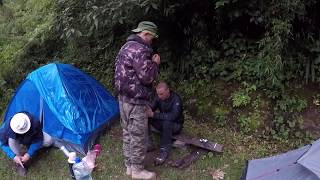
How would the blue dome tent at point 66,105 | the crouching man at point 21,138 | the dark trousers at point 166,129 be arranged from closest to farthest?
the crouching man at point 21,138 → the dark trousers at point 166,129 → the blue dome tent at point 66,105

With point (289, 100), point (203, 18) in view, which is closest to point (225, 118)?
point (289, 100)

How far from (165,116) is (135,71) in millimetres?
919

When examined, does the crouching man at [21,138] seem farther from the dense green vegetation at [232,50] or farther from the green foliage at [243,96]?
the green foliage at [243,96]

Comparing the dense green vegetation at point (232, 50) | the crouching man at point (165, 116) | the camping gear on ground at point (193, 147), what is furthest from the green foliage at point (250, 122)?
the crouching man at point (165, 116)

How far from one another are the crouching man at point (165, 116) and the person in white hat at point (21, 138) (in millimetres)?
1446

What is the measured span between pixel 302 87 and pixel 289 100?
37 cm

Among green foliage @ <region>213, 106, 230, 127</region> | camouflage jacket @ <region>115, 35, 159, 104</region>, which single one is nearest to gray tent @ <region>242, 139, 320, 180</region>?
green foliage @ <region>213, 106, 230, 127</region>

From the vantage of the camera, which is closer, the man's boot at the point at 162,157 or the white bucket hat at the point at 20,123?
the white bucket hat at the point at 20,123

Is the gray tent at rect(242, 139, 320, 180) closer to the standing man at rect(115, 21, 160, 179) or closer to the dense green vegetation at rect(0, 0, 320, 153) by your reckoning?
the dense green vegetation at rect(0, 0, 320, 153)

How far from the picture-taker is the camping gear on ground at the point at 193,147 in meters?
5.61

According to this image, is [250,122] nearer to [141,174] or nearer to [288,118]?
[288,118]

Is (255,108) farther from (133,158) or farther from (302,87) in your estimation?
(133,158)

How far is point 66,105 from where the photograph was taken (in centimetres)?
586

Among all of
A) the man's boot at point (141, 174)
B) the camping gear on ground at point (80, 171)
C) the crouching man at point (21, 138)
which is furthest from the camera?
the crouching man at point (21, 138)
